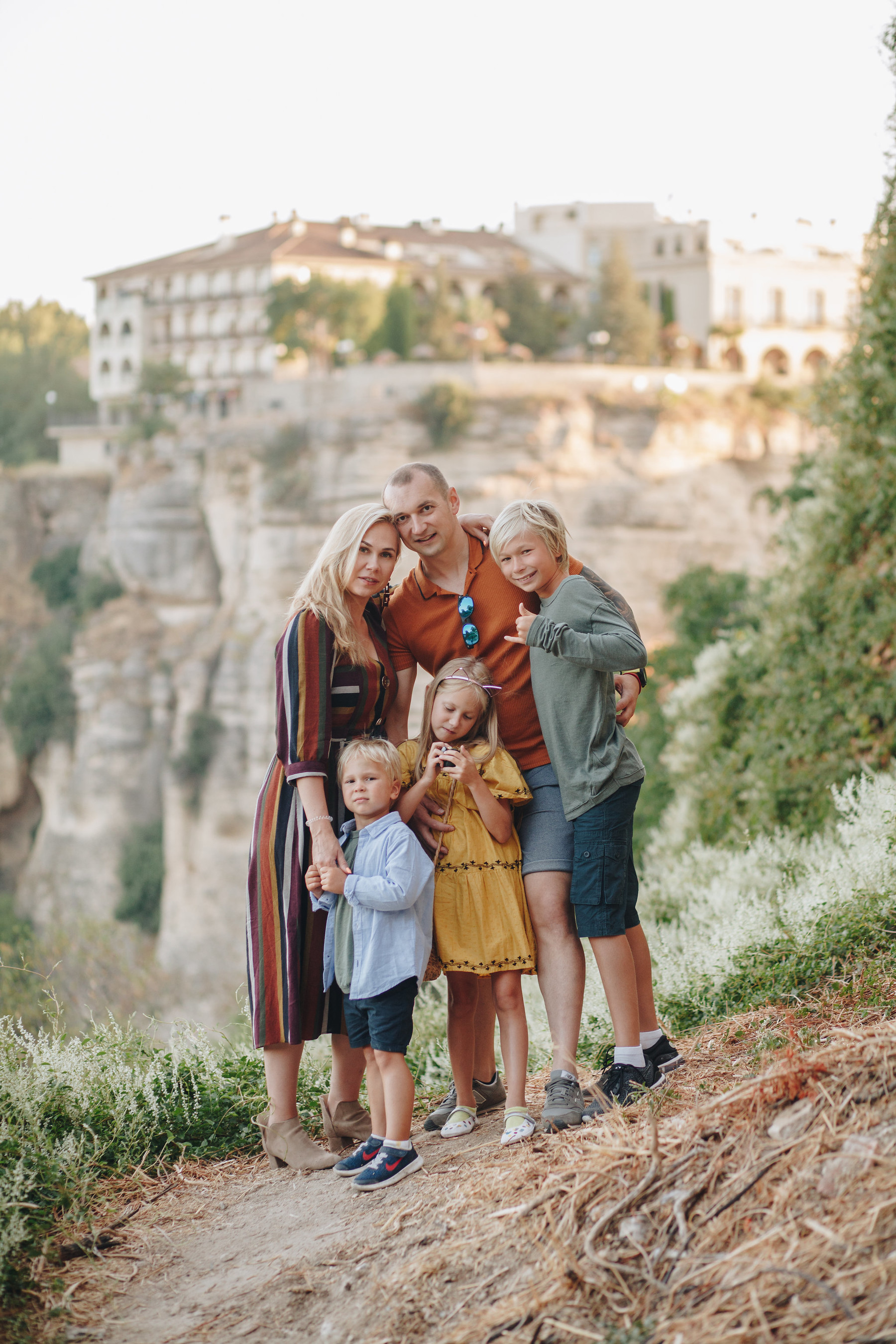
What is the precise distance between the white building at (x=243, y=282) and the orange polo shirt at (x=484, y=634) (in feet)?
156

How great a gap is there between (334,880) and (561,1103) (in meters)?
0.94

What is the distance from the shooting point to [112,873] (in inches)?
1435

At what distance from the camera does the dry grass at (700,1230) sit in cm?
206

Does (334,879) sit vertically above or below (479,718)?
below

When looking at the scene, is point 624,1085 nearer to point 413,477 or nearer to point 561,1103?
point 561,1103

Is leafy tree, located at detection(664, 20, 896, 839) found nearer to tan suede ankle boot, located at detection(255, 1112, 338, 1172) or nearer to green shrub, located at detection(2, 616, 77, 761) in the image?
tan suede ankle boot, located at detection(255, 1112, 338, 1172)

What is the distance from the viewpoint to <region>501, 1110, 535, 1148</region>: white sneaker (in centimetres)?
327

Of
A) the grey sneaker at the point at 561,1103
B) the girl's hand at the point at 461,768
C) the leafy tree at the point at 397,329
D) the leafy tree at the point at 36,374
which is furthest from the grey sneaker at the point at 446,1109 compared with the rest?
the leafy tree at the point at 36,374

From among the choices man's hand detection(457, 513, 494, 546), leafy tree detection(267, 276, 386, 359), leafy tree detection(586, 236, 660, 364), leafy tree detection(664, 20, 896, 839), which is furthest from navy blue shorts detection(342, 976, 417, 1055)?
leafy tree detection(586, 236, 660, 364)

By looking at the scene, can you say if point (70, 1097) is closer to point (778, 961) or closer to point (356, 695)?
point (356, 695)

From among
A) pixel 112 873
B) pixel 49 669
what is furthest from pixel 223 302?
pixel 112 873

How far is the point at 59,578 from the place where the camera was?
4309 cm

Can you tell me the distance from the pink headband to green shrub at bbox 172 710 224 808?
32378 millimetres

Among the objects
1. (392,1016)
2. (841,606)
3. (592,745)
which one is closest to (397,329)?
(841,606)
